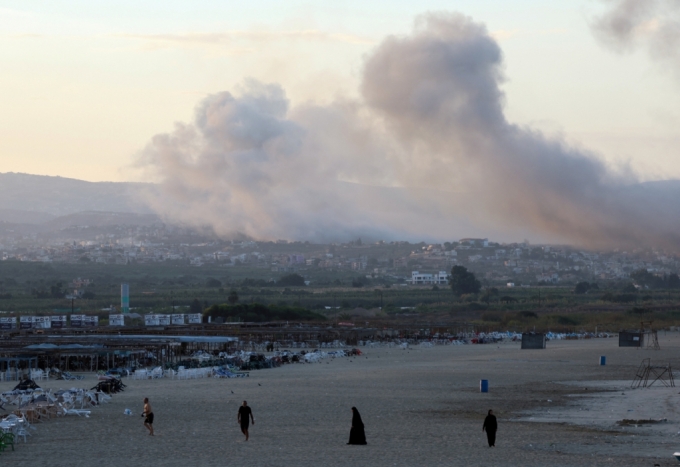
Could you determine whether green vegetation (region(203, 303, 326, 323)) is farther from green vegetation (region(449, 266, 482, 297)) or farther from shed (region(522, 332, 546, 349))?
green vegetation (region(449, 266, 482, 297))

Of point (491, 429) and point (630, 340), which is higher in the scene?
point (491, 429)

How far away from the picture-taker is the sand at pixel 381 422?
1059 inches

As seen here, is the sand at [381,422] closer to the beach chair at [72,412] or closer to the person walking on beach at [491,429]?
the person walking on beach at [491,429]

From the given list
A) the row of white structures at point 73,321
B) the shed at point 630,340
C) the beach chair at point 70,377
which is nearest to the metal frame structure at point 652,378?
the beach chair at point 70,377

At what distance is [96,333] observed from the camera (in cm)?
9400

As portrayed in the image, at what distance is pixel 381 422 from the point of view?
1364 inches

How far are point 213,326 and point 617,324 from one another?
164ft

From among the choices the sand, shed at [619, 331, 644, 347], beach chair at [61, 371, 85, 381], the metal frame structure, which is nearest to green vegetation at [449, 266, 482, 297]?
shed at [619, 331, 644, 347]

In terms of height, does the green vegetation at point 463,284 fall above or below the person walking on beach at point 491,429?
above

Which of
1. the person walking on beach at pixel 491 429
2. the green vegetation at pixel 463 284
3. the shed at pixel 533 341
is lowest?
the shed at pixel 533 341

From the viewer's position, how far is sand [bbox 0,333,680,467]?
2691 cm

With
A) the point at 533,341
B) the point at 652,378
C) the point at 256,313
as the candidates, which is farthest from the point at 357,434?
the point at 256,313

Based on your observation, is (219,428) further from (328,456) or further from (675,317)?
(675,317)

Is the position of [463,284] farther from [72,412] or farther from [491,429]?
[491,429]
